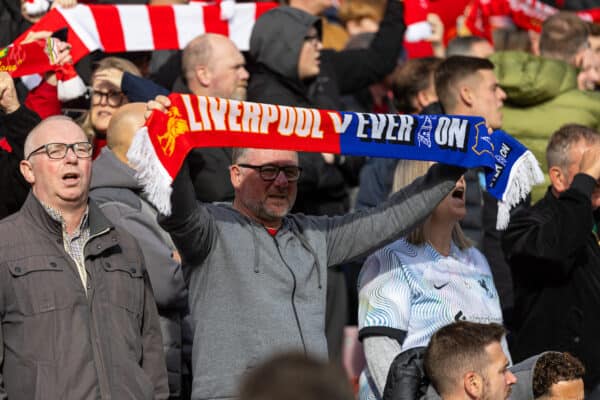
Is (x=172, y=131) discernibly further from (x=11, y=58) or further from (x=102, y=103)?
(x=102, y=103)

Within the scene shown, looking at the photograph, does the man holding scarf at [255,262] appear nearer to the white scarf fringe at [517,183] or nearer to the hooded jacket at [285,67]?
the white scarf fringe at [517,183]

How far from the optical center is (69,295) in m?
5.30

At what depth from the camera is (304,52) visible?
8430 millimetres

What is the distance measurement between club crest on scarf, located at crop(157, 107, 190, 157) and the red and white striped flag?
2481 millimetres

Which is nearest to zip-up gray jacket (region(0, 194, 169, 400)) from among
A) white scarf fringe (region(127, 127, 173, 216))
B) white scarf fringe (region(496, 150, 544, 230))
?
white scarf fringe (region(127, 127, 173, 216))

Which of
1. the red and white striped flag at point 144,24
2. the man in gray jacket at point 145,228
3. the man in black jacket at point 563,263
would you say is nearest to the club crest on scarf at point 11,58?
the red and white striped flag at point 144,24

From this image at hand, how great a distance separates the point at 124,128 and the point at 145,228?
63 cm

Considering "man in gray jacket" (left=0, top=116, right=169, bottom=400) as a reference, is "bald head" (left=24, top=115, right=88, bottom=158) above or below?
above

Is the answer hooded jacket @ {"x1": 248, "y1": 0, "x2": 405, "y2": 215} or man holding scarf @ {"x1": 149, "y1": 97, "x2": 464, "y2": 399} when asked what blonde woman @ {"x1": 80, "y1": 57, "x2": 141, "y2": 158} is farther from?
man holding scarf @ {"x1": 149, "y1": 97, "x2": 464, "y2": 399}

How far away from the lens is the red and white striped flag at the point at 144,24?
7723mm

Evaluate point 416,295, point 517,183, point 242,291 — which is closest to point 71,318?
point 242,291

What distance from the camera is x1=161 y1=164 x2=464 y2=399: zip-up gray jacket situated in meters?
5.31

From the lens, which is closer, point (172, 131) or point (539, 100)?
point (172, 131)

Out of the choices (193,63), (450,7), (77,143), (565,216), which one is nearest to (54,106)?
(193,63)
